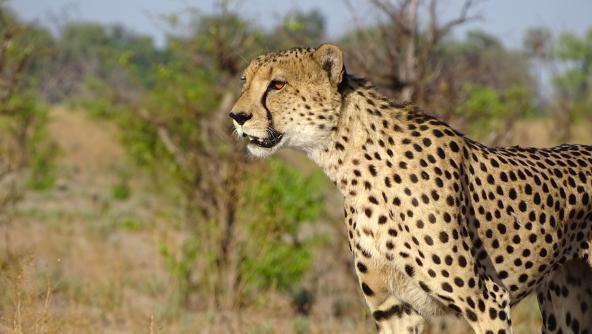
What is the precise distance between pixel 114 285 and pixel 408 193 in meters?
4.30

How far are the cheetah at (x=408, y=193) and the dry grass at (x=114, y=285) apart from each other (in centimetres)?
106

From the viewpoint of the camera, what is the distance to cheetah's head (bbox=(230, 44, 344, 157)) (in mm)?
3826

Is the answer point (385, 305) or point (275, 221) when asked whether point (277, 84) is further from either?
point (275, 221)

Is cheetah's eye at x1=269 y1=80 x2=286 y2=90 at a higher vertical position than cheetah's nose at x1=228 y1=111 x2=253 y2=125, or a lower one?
higher

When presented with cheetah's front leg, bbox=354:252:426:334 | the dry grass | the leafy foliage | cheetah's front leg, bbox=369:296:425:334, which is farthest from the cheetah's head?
the leafy foliage

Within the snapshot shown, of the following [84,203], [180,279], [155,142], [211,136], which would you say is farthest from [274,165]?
[84,203]

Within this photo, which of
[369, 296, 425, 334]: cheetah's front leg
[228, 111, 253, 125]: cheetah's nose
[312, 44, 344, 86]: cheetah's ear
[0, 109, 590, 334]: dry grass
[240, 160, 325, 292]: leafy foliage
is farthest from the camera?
[240, 160, 325, 292]: leafy foliage

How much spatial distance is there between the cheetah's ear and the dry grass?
1.34 meters

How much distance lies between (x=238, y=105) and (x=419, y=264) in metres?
0.94

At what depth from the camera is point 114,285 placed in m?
7.61

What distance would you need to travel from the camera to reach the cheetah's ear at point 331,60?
388 centimetres

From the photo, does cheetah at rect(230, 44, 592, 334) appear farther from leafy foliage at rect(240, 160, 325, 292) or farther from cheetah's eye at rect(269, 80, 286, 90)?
leafy foliage at rect(240, 160, 325, 292)

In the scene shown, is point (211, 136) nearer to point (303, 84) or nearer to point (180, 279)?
point (180, 279)

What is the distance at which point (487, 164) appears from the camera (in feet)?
13.6
